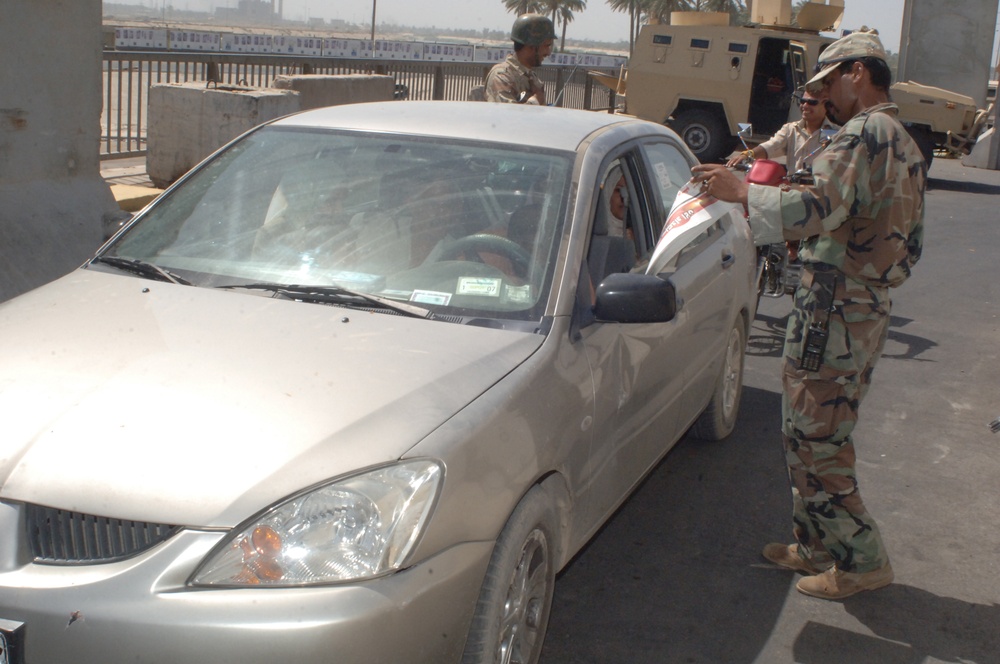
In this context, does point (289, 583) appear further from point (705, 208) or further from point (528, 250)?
point (705, 208)

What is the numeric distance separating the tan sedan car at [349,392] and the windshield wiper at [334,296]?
0.01 meters

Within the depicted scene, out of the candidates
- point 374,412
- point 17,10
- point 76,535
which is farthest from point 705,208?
point 17,10

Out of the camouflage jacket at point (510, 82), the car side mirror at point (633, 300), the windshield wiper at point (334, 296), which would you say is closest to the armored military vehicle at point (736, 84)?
the camouflage jacket at point (510, 82)

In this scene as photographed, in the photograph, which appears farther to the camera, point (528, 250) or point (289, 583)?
point (528, 250)

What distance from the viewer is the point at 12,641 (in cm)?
231

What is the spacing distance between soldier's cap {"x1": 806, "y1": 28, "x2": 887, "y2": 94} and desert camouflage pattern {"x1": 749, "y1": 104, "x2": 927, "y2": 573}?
0.18 meters

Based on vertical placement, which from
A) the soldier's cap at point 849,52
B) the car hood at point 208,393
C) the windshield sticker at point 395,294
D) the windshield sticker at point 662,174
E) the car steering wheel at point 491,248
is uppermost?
the soldier's cap at point 849,52

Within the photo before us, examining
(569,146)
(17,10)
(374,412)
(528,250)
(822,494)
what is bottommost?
(822,494)

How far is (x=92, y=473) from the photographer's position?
243 centimetres

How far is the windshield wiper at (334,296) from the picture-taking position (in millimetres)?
3299

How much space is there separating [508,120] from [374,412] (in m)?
1.75

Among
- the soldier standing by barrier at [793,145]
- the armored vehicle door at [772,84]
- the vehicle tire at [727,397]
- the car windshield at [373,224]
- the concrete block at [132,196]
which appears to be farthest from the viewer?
the armored vehicle door at [772,84]

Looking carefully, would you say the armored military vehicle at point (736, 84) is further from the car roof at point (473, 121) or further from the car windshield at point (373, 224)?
the car windshield at point (373, 224)

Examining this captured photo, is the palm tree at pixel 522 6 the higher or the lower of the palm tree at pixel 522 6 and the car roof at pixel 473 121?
the higher
